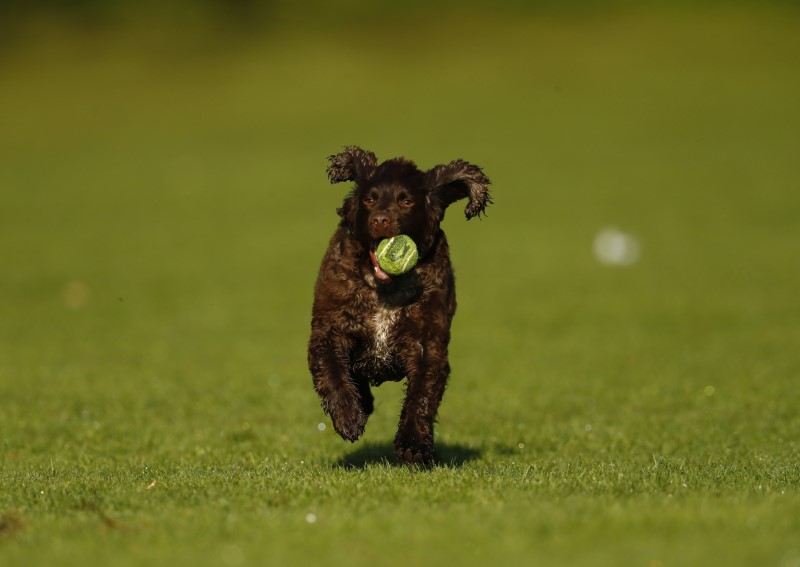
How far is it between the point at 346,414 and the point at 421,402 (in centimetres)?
56

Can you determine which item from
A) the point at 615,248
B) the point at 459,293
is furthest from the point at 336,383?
the point at 615,248

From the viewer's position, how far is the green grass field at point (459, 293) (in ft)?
21.8

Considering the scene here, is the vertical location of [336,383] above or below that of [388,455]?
above

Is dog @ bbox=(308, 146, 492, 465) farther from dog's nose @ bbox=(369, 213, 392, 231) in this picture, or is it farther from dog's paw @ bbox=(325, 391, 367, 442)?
dog's nose @ bbox=(369, 213, 392, 231)

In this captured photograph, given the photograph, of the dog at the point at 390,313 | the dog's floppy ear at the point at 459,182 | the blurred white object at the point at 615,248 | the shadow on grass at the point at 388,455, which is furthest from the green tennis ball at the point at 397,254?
the blurred white object at the point at 615,248

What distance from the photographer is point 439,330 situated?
330 inches

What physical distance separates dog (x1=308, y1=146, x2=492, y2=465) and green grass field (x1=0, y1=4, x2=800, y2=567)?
50 cm

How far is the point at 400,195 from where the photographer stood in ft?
26.8

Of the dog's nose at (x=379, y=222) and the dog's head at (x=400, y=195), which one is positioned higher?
the dog's head at (x=400, y=195)

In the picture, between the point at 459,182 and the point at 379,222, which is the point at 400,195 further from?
the point at 459,182

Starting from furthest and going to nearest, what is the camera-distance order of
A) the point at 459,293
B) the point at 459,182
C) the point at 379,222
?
the point at 459,293
the point at 459,182
the point at 379,222

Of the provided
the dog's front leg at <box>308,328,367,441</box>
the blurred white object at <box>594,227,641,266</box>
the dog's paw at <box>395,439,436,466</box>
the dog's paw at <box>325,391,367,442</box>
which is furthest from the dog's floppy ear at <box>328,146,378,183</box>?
the blurred white object at <box>594,227,641,266</box>

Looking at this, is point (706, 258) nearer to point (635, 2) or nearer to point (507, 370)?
point (507, 370)

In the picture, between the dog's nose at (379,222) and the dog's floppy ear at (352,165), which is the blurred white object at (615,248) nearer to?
the dog's floppy ear at (352,165)
